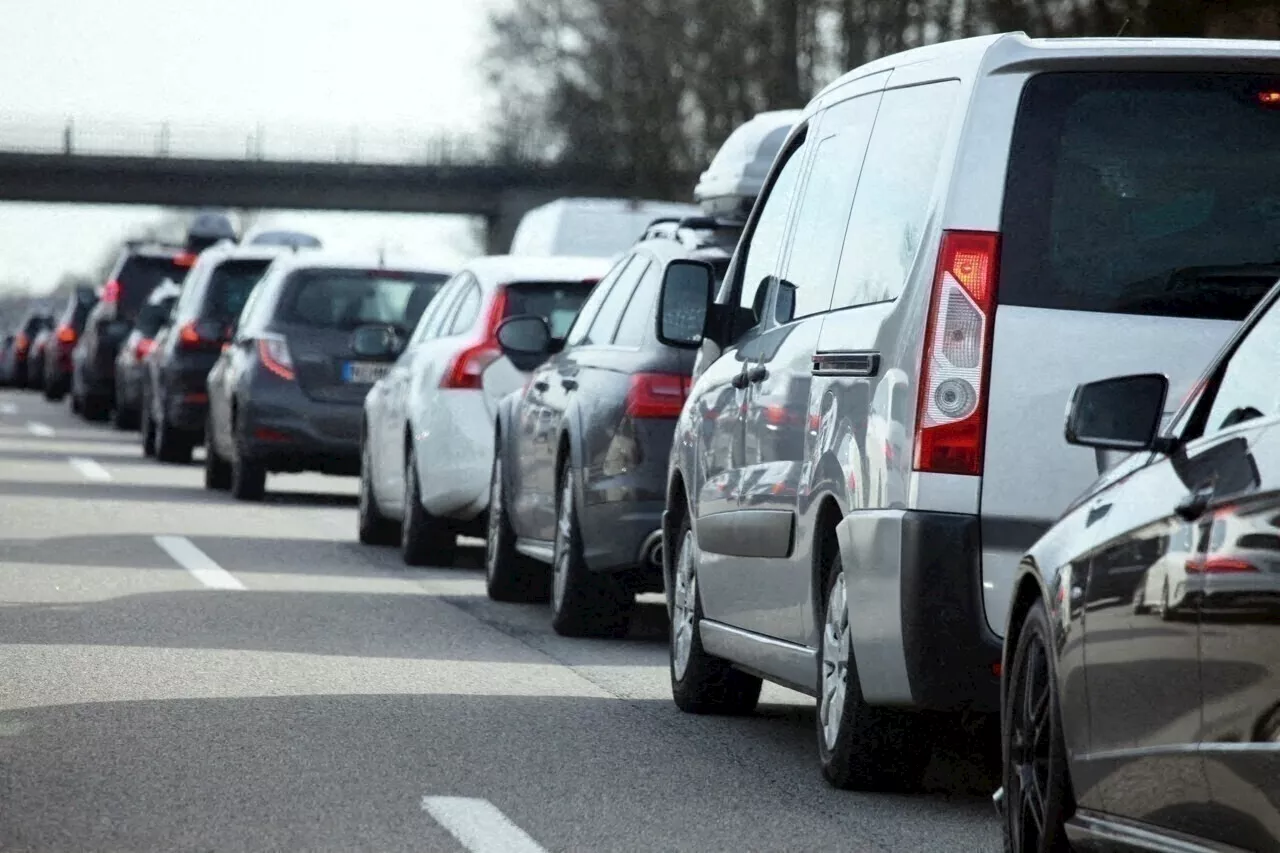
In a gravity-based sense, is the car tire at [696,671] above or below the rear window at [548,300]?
below

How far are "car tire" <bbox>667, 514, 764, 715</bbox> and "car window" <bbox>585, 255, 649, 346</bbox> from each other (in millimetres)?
2282

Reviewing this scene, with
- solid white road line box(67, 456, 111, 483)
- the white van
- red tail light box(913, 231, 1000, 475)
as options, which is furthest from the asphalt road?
the white van

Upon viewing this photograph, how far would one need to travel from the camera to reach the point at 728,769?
8.13m

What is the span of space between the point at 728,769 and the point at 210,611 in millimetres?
4775

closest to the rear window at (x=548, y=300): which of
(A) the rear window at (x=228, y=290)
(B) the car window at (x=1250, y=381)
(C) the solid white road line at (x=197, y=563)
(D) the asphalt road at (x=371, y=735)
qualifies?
(D) the asphalt road at (x=371, y=735)

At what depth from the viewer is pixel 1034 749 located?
6.13 m

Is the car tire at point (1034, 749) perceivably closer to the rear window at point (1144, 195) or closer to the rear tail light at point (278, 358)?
the rear window at point (1144, 195)

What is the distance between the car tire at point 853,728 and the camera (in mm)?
7418

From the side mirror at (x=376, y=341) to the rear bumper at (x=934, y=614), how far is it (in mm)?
10996

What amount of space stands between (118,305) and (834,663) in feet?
93.6

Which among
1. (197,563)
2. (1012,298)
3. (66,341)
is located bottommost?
(66,341)

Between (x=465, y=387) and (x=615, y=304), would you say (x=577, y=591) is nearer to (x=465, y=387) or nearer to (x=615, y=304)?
(x=615, y=304)

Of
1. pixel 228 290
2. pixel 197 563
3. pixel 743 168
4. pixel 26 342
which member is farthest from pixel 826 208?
pixel 26 342

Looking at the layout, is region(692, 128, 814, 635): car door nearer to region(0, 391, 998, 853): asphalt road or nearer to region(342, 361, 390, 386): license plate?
region(0, 391, 998, 853): asphalt road
